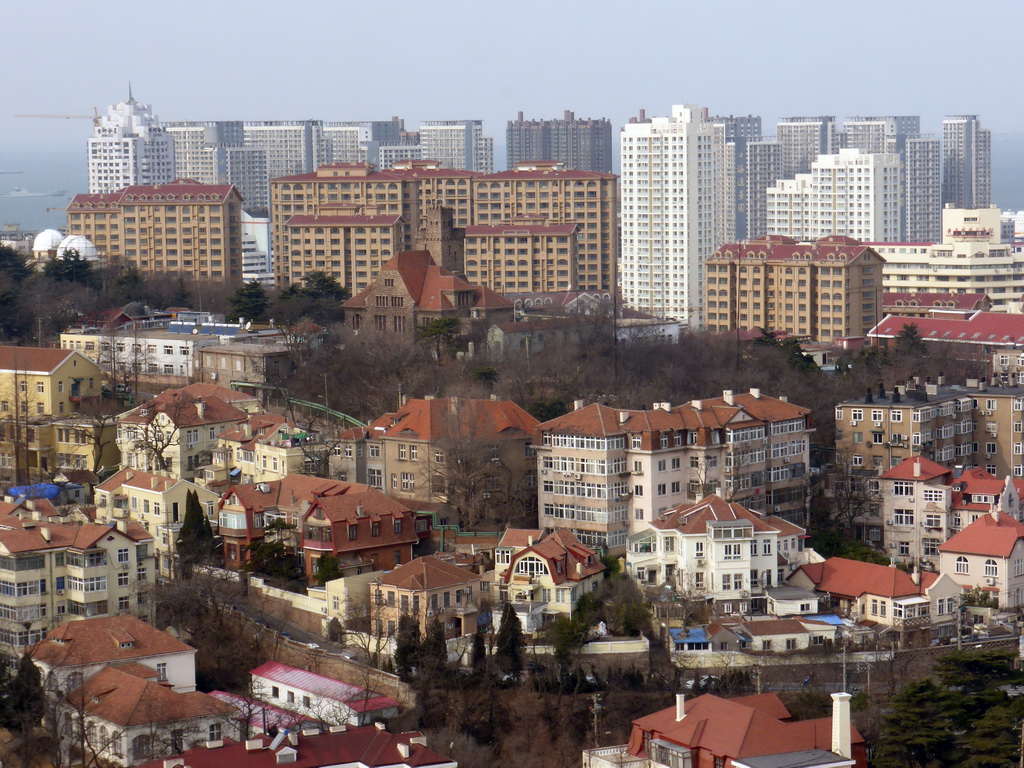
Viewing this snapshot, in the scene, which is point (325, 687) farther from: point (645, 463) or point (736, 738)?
point (645, 463)

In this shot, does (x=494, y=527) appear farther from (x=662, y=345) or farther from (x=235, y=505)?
(x=662, y=345)

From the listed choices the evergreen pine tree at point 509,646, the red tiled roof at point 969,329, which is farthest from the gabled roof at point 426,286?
the evergreen pine tree at point 509,646

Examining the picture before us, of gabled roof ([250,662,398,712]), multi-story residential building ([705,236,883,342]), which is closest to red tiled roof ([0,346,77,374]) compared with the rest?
gabled roof ([250,662,398,712])

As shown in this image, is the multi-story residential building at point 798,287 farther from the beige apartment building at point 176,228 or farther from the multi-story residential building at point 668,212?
the beige apartment building at point 176,228

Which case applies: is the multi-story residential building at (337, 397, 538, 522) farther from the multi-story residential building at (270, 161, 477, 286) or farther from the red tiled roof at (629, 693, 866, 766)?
the multi-story residential building at (270, 161, 477, 286)

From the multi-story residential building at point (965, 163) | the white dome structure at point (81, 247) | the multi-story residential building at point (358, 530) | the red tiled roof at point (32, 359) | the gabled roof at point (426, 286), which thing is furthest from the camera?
the multi-story residential building at point (965, 163)

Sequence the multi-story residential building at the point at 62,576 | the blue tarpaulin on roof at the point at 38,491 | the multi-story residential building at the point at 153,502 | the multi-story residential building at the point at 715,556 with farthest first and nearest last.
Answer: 1. the blue tarpaulin on roof at the point at 38,491
2. the multi-story residential building at the point at 153,502
3. the multi-story residential building at the point at 715,556
4. the multi-story residential building at the point at 62,576
